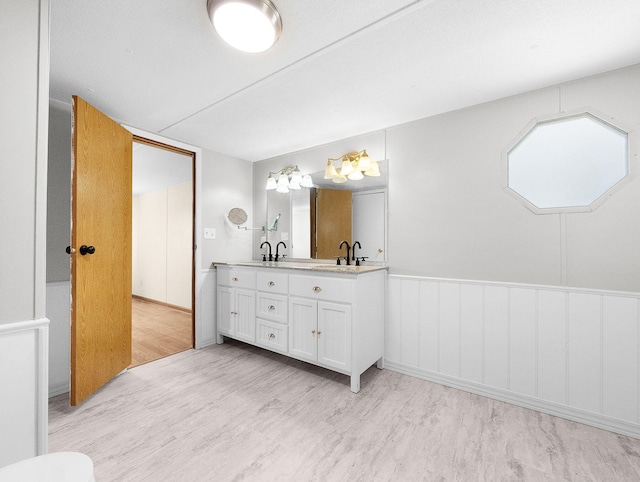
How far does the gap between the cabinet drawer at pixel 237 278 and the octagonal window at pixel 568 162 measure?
232 cm

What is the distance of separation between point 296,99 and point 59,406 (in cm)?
273

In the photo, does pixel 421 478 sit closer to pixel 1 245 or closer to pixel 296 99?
pixel 1 245

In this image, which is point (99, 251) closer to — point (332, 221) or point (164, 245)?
point (332, 221)

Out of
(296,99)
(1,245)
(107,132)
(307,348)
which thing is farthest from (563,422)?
(107,132)

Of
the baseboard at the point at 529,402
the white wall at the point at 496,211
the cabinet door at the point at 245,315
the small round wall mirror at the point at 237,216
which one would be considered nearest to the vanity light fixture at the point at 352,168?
the white wall at the point at 496,211

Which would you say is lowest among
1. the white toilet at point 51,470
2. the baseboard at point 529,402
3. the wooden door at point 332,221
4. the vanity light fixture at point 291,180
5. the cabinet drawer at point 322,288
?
the baseboard at point 529,402

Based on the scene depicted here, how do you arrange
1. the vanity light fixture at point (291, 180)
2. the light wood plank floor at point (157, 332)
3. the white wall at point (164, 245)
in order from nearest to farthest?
the light wood plank floor at point (157, 332)
the vanity light fixture at point (291, 180)
the white wall at point (164, 245)

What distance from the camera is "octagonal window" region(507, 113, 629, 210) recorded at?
1749mm

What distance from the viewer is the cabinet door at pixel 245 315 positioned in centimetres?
277

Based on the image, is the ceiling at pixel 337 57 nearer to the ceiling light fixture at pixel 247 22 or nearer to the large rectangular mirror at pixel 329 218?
the ceiling light fixture at pixel 247 22

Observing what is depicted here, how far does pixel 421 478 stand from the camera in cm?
134

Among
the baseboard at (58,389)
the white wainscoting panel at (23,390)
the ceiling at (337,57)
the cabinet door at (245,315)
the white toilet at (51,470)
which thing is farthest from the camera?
the cabinet door at (245,315)

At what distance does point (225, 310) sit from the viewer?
305cm

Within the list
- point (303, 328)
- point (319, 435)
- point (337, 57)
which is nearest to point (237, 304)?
point (303, 328)
